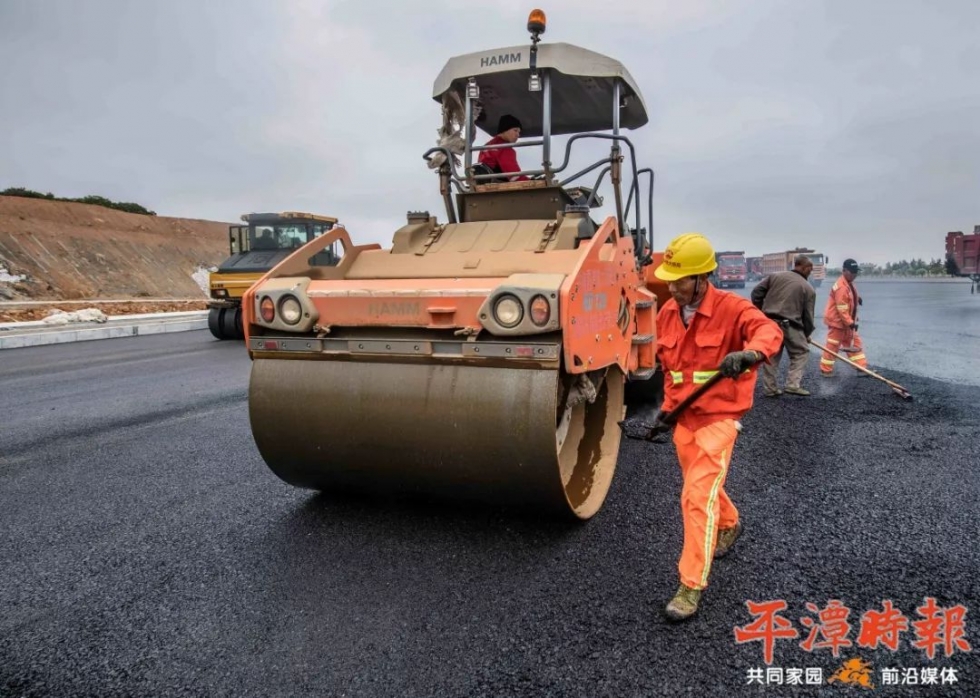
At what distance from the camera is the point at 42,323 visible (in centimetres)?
1576

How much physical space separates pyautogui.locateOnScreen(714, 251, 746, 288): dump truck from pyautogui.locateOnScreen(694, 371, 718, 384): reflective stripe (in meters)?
39.5

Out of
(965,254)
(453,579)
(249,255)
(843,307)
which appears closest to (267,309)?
(453,579)

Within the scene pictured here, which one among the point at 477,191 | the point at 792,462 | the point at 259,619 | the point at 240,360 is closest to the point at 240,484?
the point at 259,619

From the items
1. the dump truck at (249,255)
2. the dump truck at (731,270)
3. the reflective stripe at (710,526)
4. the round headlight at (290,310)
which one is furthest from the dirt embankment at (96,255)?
the dump truck at (731,270)

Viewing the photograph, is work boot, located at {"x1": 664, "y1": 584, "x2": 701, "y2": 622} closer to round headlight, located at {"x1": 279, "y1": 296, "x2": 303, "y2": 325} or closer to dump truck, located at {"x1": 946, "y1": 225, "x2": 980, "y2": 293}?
round headlight, located at {"x1": 279, "y1": 296, "x2": 303, "y2": 325}

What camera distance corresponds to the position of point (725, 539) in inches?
121

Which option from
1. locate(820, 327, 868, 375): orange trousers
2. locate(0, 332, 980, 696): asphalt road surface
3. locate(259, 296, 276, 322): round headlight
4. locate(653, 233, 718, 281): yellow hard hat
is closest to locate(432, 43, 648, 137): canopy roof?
locate(653, 233, 718, 281): yellow hard hat

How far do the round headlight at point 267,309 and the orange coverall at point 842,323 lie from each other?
22.6 feet

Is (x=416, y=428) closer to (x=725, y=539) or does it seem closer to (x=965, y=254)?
(x=725, y=539)

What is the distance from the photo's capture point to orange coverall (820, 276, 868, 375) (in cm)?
790

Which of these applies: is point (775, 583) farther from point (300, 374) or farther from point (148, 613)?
point (148, 613)

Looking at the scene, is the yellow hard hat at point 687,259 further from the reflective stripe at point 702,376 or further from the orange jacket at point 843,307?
the orange jacket at point 843,307

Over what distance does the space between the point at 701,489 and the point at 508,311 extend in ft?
3.45

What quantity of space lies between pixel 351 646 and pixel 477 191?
8.92 ft
